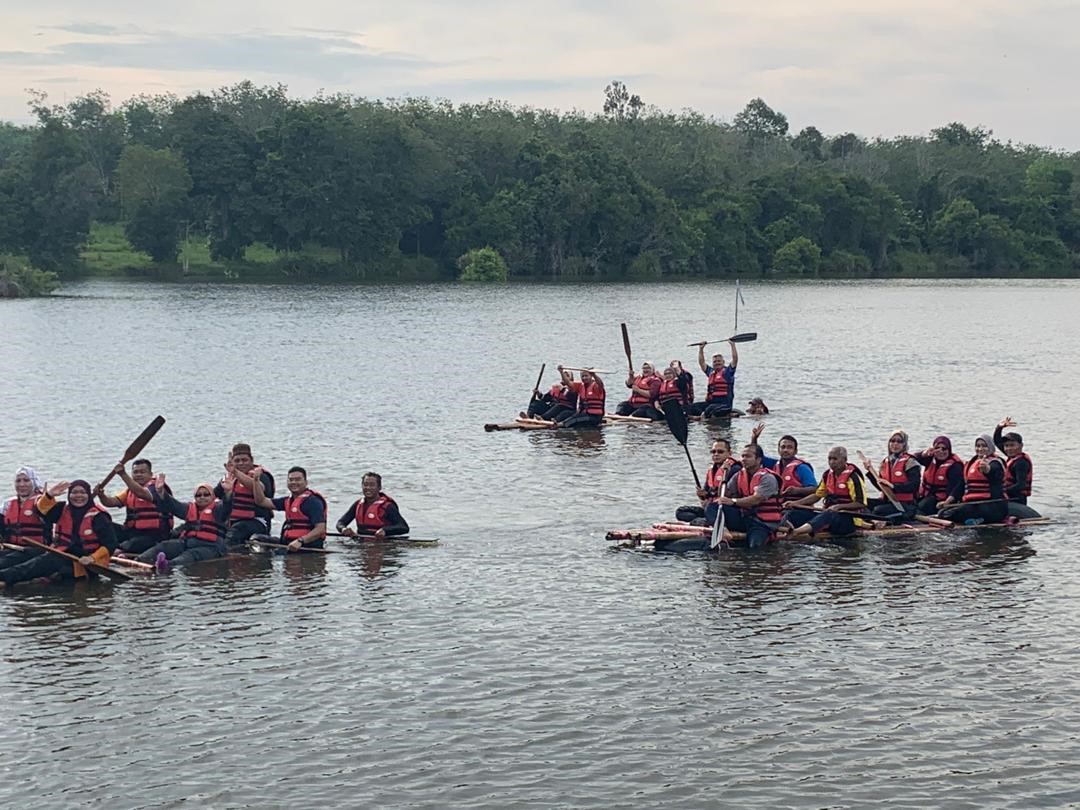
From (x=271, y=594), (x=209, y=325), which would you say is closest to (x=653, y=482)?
(x=271, y=594)

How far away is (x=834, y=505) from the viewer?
2380 centimetres

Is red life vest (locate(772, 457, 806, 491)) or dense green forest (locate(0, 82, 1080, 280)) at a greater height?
dense green forest (locate(0, 82, 1080, 280))

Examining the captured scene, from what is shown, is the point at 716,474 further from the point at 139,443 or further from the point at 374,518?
the point at 139,443

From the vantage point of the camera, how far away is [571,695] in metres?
16.1

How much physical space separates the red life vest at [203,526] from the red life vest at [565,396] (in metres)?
17.1

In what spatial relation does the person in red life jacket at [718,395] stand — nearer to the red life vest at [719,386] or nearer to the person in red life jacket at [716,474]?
the red life vest at [719,386]

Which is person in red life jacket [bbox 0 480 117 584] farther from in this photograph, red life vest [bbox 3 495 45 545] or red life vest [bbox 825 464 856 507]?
red life vest [bbox 825 464 856 507]

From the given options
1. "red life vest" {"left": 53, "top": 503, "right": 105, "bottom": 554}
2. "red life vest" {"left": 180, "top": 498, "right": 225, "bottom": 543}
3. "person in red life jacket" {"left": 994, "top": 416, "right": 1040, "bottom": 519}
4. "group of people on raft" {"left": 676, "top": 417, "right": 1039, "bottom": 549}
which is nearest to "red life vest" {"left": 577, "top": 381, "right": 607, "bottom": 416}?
"group of people on raft" {"left": 676, "top": 417, "right": 1039, "bottom": 549}

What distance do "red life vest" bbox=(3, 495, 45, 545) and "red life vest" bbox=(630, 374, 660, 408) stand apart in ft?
67.2

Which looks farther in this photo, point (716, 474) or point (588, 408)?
point (588, 408)

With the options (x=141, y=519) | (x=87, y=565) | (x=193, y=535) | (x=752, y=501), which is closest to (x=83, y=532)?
(x=87, y=565)

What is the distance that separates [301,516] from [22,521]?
4.18m

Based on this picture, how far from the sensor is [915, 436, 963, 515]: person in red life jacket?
81.5 ft

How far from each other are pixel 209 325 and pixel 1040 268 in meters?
103
